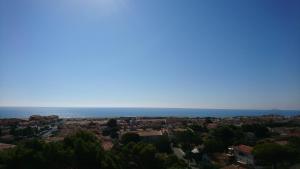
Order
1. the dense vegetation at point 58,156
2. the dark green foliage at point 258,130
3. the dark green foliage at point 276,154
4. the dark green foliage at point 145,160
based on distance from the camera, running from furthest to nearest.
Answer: the dark green foliage at point 258,130 → the dark green foliage at point 276,154 → the dark green foliage at point 145,160 → the dense vegetation at point 58,156

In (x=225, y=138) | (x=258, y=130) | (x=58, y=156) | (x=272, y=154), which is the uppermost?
(x=258, y=130)

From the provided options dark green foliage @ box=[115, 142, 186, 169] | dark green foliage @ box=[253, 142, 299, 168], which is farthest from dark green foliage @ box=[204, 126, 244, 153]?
dark green foliage @ box=[115, 142, 186, 169]

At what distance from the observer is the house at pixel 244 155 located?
24.5m

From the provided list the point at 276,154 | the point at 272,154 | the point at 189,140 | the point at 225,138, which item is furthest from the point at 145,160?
the point at 225,138

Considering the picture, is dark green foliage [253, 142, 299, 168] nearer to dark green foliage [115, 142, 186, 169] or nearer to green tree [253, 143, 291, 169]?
green tree [253, 143, 291, 169]

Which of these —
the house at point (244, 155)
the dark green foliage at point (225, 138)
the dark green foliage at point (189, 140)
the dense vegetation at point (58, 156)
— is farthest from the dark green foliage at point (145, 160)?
the dark green foliage at point (189, 140)

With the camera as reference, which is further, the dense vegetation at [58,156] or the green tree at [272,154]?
the green tree at [272,154]

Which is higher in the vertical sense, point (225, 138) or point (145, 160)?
point (225, 138)

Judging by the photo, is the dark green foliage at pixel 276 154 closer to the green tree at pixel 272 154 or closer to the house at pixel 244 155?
the green tree at pixel 272 154

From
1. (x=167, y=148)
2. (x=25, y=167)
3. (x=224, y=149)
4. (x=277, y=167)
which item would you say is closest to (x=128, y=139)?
(x=167, y=148)

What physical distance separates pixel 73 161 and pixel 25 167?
234 centimetres

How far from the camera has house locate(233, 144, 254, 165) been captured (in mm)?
24516

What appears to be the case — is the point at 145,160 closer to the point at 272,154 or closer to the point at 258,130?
the point at 272,154

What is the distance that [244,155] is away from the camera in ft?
84.6
